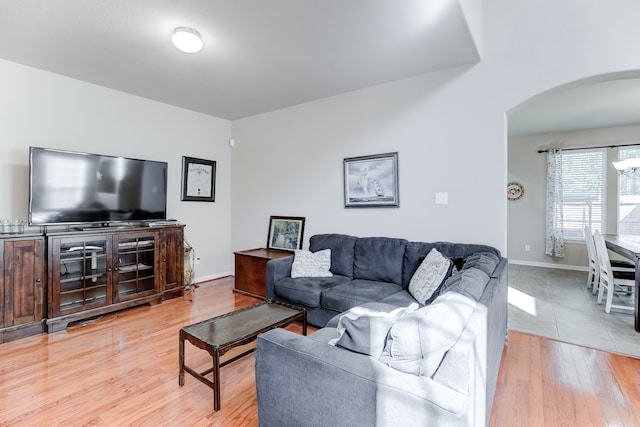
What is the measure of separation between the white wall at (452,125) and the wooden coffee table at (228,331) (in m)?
1.73

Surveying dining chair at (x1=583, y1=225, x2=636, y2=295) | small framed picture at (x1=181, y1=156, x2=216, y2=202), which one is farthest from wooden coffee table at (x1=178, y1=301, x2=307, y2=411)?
dining chair at (x1=583, y1=225, x2=636, y2=295)

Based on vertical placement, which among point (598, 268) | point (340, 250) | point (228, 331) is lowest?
point (228, 331)

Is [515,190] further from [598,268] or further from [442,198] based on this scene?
[442,198]

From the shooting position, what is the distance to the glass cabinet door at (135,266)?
348 centimetres

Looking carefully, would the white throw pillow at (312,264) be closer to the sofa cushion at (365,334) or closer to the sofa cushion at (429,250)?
the sofa cushion at (429,250)

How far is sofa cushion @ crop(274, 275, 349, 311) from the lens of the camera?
2.91 m

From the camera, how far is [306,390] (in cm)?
125

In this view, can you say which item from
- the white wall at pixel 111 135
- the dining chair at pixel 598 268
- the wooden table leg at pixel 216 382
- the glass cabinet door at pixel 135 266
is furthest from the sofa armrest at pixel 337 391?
the dining chair at pixel 598 268

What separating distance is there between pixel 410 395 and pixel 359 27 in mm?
2510

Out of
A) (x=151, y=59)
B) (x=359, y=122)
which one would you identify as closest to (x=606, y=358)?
(x=359, y=122)

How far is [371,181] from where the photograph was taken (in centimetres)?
371

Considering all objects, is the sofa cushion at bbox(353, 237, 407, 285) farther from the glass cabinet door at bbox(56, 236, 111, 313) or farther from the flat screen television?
the glass cabinet door at bbox(56, 236, 111, 313)

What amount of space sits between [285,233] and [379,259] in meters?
1.74

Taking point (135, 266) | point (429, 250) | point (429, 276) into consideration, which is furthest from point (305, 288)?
point (135, 266)
